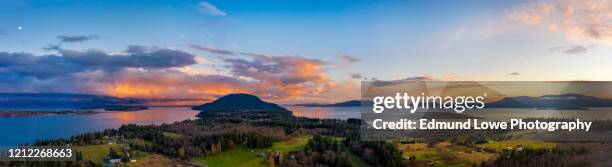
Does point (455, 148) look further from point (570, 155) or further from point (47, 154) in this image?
point (47, 154)

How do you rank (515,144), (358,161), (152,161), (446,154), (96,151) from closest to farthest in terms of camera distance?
(152,161) → (96,151) → (358,161) → (446,154) → (515,144)

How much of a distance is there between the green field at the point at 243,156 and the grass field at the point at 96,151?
79.8 ft

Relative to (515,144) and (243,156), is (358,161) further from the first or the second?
(515,144)

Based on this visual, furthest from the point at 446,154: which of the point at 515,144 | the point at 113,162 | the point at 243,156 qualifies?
the point at 113,162

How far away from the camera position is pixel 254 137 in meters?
155

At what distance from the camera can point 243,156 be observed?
144 m

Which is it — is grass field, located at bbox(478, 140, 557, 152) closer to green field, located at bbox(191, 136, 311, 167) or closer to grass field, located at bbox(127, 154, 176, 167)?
green field, located at bbox(191, 136, 311, 167)

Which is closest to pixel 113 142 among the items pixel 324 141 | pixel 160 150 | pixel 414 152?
pixel 160 150

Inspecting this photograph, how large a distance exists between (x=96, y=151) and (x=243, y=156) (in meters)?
40.7

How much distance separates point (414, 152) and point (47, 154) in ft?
328

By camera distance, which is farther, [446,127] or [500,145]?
[446,127]

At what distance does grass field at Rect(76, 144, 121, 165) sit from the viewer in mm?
125750

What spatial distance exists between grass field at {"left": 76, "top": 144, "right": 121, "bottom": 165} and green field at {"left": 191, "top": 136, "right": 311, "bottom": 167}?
79.8 ft

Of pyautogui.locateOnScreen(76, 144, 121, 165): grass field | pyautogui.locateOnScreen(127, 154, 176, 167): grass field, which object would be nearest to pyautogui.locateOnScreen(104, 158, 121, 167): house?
pyautogui.locateOnScreen(76, 144, 121, 165): grass field
